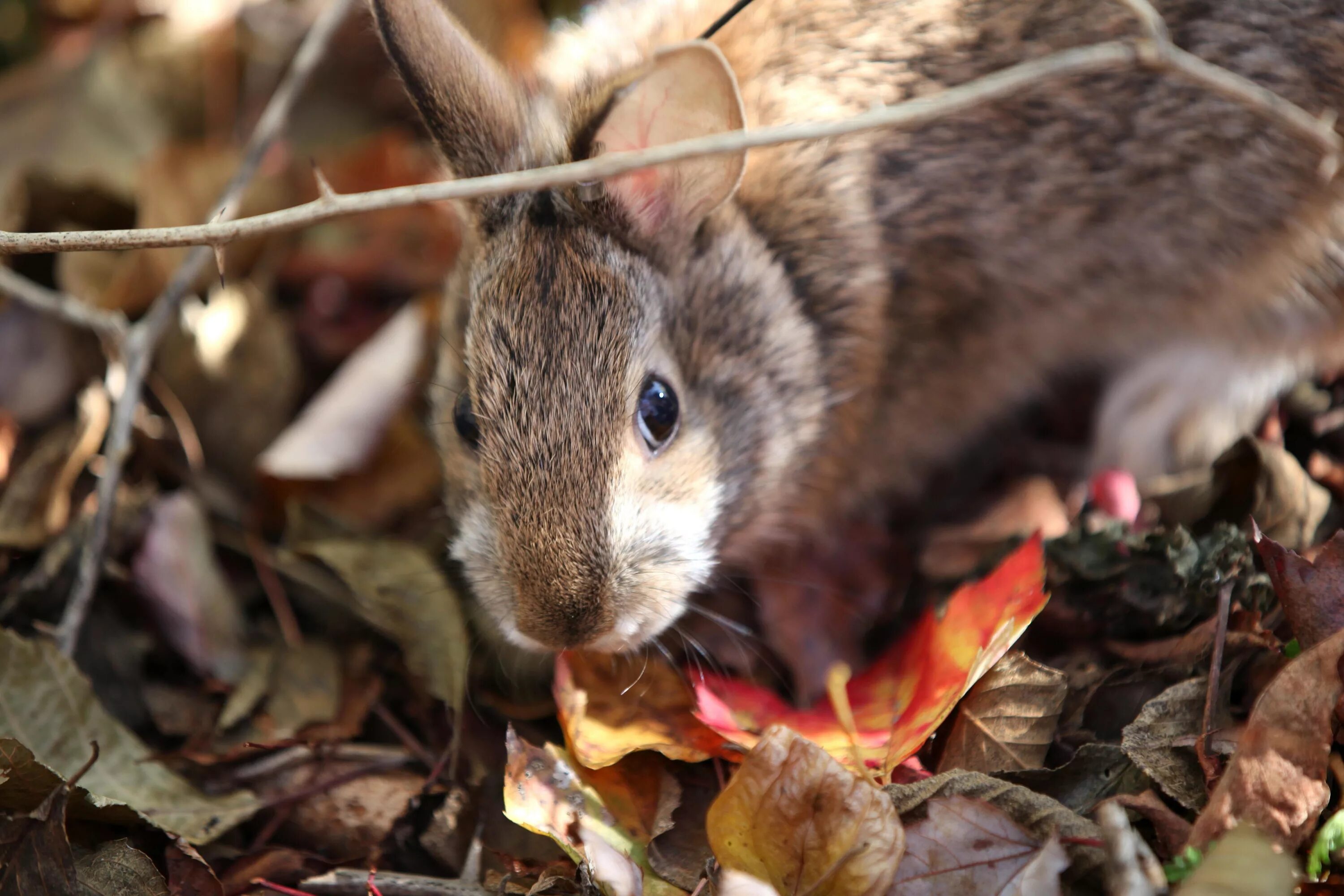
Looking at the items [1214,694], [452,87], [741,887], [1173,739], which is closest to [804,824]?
[741,887]

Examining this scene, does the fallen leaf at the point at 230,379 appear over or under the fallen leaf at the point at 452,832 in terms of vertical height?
over

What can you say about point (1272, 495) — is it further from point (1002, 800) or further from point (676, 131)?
point (676, 131)

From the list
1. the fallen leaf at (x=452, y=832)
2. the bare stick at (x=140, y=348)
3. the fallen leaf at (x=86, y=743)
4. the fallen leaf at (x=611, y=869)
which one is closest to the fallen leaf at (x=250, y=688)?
the fallen leaf at (x=86, y=743)

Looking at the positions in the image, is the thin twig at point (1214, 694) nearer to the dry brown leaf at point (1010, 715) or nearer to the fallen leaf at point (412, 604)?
the dry brown leaf at point (1010, 715)

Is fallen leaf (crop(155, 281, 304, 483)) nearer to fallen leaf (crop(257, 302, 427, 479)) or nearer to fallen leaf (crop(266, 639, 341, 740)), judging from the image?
fallen leaf (crop(257, 302, 427, 479))

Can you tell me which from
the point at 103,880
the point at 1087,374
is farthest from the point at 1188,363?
the point at 103,880

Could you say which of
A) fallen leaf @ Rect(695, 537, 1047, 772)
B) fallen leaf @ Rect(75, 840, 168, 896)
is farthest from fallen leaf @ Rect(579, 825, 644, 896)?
fallen leaf @ Rect(75, 840, 168, 896)
